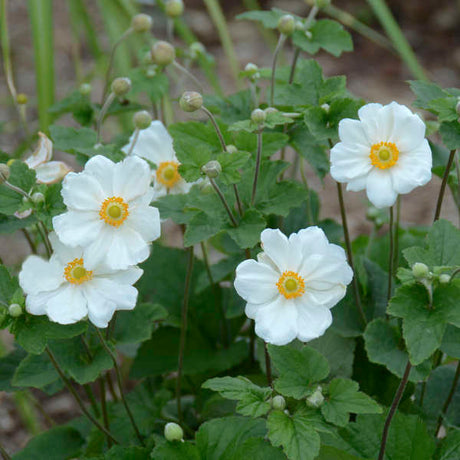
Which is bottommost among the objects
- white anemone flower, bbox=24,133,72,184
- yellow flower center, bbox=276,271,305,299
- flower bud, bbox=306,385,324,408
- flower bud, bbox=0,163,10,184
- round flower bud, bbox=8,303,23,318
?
flower bud, bbox=306,385,324,408

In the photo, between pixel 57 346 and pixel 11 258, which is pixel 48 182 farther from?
pixel 11 258

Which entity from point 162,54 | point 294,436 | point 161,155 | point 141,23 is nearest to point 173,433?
point 294,436

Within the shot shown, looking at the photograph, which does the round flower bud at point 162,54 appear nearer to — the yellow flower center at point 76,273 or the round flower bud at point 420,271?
the yellow flower center at point 76,273

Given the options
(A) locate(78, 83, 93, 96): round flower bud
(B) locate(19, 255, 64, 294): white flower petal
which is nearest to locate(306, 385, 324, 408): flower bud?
(B) locate(19, 255, 64, 294): white flower petal

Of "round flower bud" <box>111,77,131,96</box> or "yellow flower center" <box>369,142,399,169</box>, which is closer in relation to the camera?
"yellow flower center" <box>369,142,399,169</box>

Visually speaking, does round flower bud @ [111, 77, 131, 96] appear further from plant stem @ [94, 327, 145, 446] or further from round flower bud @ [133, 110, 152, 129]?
plant stem @ [94, 327, 145, 446]

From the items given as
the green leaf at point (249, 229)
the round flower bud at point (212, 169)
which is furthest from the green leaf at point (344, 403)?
the round flower bud at point (212, 169)

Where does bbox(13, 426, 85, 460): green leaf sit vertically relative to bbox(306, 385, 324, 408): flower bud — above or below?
below

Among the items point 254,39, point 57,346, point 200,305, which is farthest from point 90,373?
point 254,39

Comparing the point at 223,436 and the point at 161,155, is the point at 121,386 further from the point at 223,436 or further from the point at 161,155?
the point at 161,155
